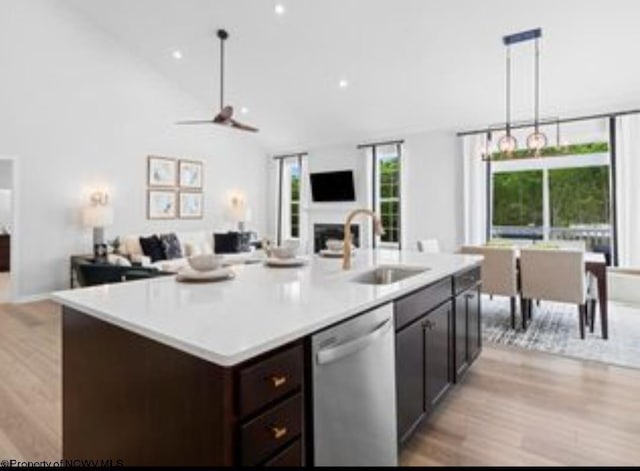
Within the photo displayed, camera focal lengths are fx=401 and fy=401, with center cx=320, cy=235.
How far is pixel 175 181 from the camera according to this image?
760 centimetres

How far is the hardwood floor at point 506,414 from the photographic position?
2.12 m

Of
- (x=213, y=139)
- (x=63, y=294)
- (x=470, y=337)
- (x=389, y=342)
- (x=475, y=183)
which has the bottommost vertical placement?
(x=470, y=337)

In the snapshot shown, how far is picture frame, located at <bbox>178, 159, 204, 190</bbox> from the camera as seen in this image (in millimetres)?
7703

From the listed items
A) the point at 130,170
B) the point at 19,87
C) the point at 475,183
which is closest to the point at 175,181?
the point at 130,170

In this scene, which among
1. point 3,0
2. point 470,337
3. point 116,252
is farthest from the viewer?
point 116,252

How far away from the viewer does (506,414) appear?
100 inches

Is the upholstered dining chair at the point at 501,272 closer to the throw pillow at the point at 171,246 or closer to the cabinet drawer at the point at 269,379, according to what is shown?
the cabinet drawer at the point at 269,379

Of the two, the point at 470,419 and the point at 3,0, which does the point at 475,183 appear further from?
the point at 3,0

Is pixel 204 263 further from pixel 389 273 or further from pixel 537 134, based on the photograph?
pixel 537 134

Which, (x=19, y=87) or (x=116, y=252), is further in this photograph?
(x=116, y=252)

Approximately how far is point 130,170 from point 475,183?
5.86 m

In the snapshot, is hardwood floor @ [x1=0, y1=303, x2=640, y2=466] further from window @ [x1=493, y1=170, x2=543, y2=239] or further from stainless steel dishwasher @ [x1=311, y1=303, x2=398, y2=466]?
window @ [x1=493, y1=170, x2=543, y2=239]

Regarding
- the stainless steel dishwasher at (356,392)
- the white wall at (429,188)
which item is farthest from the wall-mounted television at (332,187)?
the stainless steel dishwasher at (356,392)

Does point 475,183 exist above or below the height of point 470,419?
above
